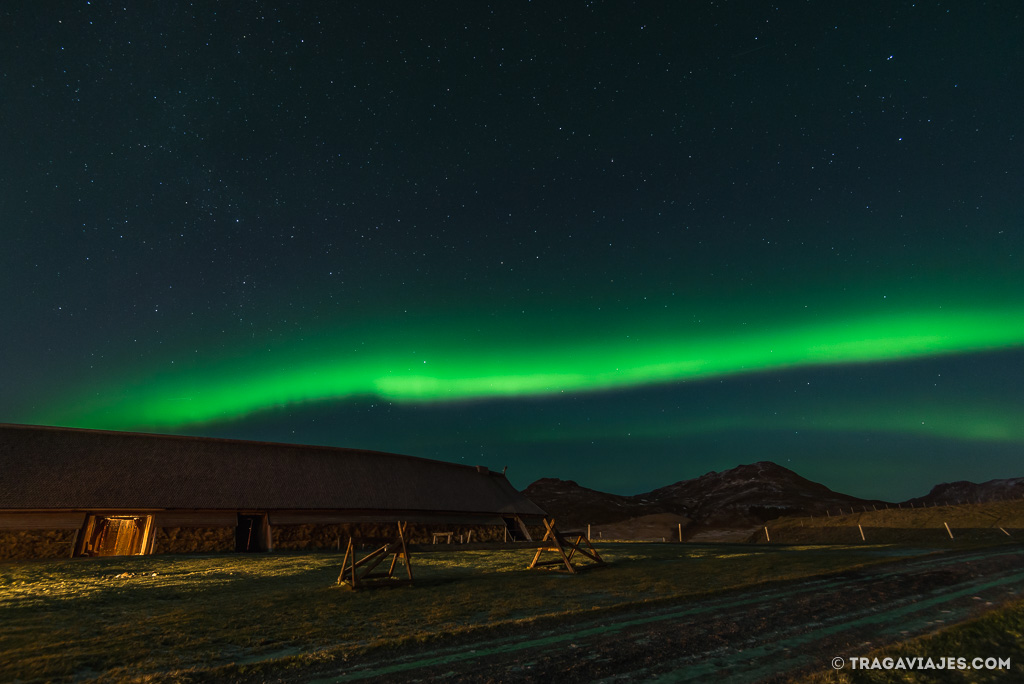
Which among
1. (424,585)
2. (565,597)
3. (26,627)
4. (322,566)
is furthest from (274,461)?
(565,597)

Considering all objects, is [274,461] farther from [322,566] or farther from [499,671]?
[499,671]

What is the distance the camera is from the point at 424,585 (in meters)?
13.1

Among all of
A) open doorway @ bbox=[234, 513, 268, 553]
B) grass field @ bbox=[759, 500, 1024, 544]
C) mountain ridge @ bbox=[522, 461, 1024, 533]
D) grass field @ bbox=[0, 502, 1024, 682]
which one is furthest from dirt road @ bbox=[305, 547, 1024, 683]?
mountain ridge @ bbox=[522, 461, 1024, 533]

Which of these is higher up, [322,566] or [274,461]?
[274,461]

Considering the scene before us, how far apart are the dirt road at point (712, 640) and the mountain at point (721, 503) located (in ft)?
366

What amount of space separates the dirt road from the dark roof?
25054 mm

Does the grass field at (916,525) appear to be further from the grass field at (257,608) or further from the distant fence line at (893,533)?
the grass field at (257,608)

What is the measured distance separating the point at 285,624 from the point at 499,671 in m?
4.67

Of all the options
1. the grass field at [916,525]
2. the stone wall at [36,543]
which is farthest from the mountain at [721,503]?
the stone wall at [36,543]

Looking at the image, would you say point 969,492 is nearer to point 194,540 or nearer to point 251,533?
point 251,533

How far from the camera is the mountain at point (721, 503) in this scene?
134m

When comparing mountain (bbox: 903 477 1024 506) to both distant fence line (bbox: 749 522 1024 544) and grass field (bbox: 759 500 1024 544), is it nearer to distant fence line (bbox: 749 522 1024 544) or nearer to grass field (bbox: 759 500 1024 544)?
grass field (bbox: 759 500 1024 544)

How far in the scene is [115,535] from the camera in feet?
97.9

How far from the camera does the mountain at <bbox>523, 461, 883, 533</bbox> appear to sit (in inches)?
5290
